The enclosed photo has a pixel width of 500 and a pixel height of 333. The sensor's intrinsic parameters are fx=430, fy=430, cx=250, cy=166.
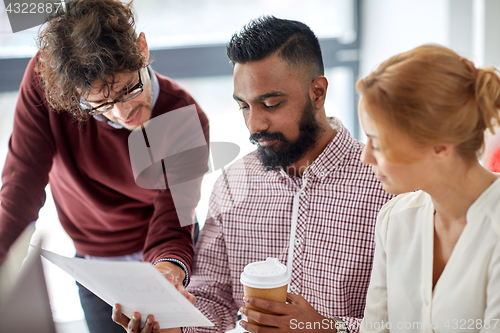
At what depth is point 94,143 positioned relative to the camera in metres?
1.48

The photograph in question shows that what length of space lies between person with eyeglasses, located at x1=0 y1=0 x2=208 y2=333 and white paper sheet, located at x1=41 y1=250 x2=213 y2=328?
0.68ft

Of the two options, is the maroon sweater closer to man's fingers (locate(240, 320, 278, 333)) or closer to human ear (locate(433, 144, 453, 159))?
man's fingers (locate(240, 320, 278, 333))

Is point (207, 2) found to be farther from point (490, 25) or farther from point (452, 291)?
point (452, 291)

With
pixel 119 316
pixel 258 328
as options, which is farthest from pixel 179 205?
pixel 258 328

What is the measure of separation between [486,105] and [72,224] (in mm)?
1452

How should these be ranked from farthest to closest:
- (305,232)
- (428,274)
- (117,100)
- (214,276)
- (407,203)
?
(214,276) < (305,232) < (117,100) < (407,203) < (428,274)

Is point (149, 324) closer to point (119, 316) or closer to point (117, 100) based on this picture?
point (119, 316)

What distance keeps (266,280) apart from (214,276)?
1.85 feet

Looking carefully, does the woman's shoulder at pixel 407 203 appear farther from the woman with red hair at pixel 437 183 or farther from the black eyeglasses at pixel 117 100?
the black eyeglasses at pixel 117 100

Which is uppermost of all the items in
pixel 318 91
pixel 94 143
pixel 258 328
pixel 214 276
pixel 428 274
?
pixel 318 91

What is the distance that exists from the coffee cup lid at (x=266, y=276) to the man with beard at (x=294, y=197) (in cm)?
32

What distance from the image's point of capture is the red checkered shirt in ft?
4.16

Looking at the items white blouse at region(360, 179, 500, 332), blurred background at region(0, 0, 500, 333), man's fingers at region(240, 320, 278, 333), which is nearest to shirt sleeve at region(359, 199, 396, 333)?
white blouse at region(360, 179, 500, 332)

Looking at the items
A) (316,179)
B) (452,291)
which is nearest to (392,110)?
(452,291)
